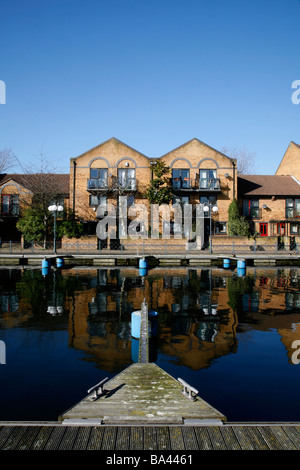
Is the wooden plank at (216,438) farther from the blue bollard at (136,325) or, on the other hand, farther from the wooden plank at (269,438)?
the blue bollard at (136,325)

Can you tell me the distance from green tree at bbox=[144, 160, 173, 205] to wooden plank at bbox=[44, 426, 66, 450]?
32.3 meters

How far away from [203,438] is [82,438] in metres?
1.60

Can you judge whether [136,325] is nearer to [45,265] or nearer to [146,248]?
[45,265]

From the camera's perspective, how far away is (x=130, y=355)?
8.70 metres

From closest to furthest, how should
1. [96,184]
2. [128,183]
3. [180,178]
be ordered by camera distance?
[96,184], [128,183], [180,178]

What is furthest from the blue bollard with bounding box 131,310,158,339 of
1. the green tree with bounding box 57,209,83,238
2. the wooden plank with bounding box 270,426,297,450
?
the green tree with bounding box 57,209,83,238

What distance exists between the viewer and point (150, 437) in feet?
15.0

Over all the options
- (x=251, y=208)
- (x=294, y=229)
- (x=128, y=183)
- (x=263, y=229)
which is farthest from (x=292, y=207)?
(x=128, y=183)

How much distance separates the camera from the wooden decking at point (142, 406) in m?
4.95

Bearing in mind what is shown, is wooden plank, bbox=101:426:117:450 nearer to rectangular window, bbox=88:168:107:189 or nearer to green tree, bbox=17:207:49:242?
green tree, bbox=17:207:49:242

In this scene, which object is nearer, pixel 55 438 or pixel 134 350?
pixel 55 438
